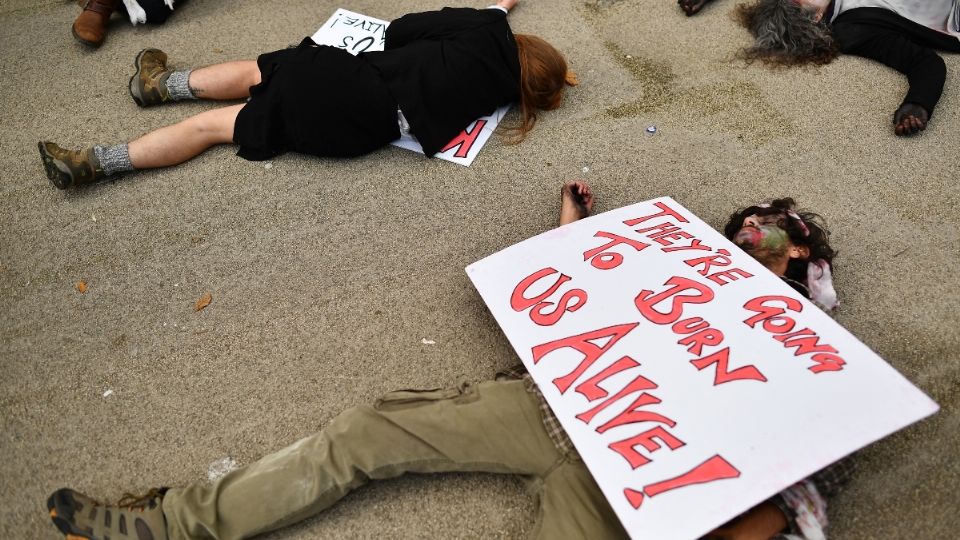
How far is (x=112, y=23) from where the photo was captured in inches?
87.4

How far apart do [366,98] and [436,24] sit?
32 cm

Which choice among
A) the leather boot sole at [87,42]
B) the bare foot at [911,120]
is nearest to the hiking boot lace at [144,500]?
the leather boot sole at [87,42]

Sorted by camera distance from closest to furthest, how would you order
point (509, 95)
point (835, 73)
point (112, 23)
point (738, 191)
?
point (738, 191), point (509, 95), point (835, 73), point (112, 23)

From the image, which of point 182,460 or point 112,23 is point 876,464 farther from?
point 112,23

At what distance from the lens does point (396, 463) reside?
3.74ft

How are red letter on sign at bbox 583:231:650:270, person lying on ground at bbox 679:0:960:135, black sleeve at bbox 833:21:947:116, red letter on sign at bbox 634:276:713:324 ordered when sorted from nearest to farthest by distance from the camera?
red letter on sign at bbox 634:276:713:324, red letter on sign at bbox 583:231:650:270, black sleeve at bbox 833:21:947:116, person lying on ground at bbox 679:0:960:135

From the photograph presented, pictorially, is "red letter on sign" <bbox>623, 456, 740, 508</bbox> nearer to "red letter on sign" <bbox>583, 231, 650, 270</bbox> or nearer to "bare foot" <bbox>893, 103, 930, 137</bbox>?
"red letter on sign" <bbox>583, 231, 650, 270</bbox>

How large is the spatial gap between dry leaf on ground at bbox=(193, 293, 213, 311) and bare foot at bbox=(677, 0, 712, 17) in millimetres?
1808

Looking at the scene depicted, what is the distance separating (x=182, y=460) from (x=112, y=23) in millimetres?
1708

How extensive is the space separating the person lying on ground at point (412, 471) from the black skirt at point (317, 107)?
2.65 ft

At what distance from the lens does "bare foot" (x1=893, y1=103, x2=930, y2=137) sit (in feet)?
5.90

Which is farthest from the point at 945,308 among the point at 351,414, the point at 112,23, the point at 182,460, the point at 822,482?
the point at 112,23

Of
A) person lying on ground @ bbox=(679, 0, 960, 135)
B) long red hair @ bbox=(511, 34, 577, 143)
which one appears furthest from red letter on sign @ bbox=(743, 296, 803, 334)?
person lying on ground @ bbox=(679, 0, 960, 135)

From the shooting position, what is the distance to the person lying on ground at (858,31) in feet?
6.64
